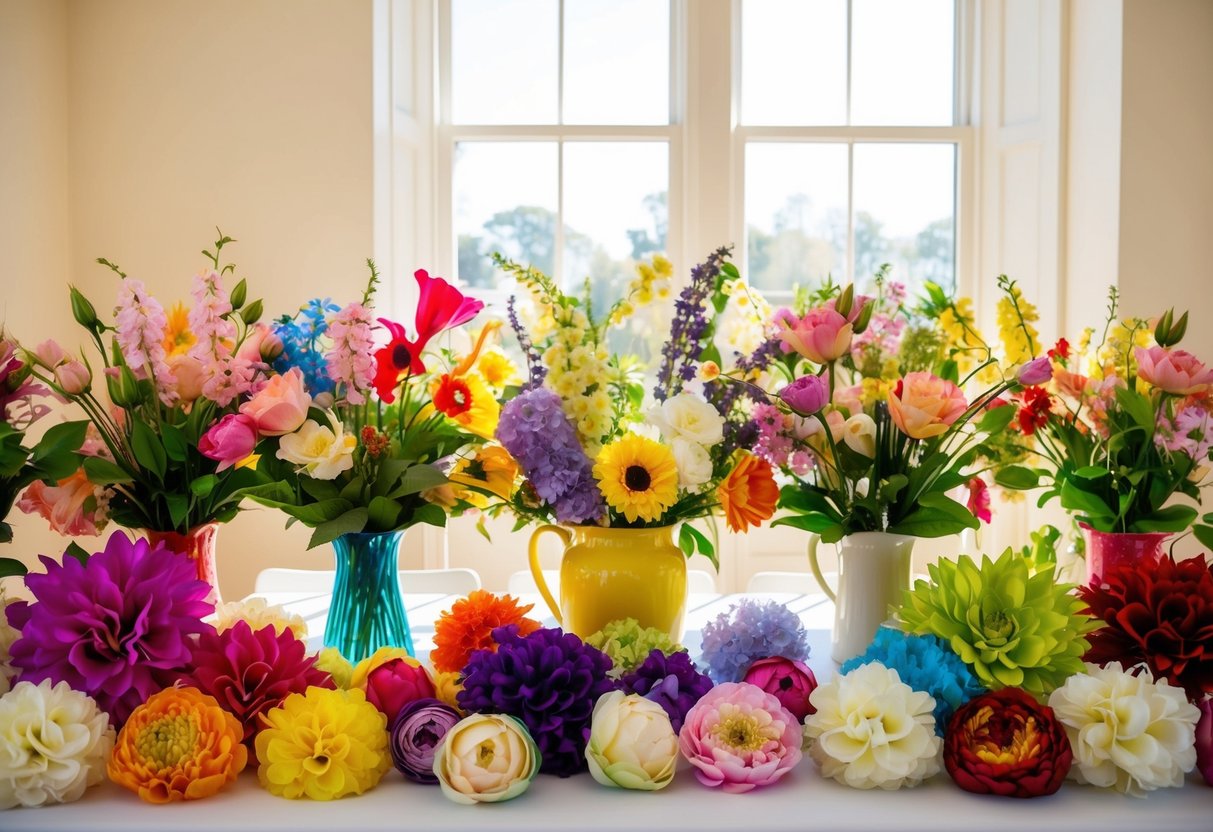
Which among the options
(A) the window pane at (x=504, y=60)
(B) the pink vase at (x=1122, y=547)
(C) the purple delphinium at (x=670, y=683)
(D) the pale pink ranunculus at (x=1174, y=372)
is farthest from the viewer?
(A) the window pane at (x=504, y=60)

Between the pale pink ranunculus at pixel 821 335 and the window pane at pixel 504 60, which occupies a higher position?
the window pane at pixel 504 60

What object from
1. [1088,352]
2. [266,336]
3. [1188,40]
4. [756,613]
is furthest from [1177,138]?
[266,336]

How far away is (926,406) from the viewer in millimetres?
1061

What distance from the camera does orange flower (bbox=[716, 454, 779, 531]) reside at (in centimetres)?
109

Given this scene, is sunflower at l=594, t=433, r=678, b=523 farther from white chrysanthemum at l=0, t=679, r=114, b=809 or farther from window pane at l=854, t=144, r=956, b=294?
window pane at l=854, t=144, r=956, b=294

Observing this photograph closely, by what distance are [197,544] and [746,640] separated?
2.02 feet

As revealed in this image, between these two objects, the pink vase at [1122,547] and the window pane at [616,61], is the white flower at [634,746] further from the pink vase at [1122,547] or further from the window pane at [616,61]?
the window pane at [616,61]

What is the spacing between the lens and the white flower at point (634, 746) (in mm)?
816

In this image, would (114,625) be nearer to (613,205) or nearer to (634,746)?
(634,746)

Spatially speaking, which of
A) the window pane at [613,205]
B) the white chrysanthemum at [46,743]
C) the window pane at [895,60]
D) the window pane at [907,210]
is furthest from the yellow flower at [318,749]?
the window pane at [895,60]

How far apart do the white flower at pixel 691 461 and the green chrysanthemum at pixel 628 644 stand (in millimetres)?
164

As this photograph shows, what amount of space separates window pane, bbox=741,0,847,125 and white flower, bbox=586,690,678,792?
273 cm

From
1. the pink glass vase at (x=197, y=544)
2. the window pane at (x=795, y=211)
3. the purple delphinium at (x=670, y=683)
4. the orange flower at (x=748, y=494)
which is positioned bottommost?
the purple delphinium at (x=670, y=683)

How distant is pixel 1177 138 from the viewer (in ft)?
8.97
